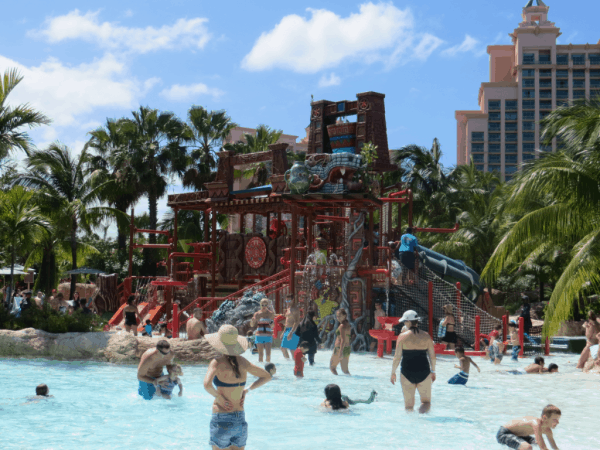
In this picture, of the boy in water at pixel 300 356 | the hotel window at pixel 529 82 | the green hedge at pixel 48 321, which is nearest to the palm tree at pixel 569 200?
the boy in water at pixel 300 356

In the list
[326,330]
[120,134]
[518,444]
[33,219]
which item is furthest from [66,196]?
[518,444]

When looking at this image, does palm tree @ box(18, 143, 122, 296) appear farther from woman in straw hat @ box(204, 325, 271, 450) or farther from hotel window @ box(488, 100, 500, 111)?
hotel window @ box(488, 100, 500, 111)

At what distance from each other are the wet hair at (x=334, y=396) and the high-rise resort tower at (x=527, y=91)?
88.0m

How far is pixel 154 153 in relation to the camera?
33.5 metres

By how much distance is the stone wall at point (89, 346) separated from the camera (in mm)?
15141

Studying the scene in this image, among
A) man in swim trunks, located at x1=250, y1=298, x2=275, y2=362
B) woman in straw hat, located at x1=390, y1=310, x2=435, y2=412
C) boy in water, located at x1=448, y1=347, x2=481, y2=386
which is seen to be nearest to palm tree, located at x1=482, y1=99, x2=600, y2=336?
boy in water, located at x1=448, y1=347, x2=481, y2=386

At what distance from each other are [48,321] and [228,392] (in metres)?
12.1

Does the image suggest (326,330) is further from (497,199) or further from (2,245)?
(497,199)

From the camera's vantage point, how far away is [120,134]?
3384 centimetres

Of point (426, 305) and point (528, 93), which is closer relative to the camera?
point (426, 305)

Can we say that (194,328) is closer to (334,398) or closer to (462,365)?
(334,398)

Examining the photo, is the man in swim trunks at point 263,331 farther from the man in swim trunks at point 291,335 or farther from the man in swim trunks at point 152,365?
the man in swim trunks at point 152,365

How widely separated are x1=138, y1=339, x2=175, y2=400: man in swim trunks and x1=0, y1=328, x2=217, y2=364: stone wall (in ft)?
15.4

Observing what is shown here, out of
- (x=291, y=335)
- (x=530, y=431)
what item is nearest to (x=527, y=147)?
(x=291, y=335)
